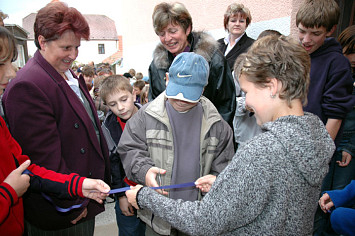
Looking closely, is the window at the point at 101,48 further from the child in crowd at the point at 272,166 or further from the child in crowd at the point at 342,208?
the child in crowd at the point at 272,166

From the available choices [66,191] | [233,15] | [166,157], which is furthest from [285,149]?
[233,15]

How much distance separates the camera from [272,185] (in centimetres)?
107

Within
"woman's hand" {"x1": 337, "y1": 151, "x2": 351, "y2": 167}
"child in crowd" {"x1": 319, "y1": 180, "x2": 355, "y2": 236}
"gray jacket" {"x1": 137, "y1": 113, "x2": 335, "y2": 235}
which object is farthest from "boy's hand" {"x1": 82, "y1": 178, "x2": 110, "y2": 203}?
"woman's hand" {"x1": 337, "y1": 151, "x2": 351, "y2": 167}

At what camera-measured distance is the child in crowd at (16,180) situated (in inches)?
54.2

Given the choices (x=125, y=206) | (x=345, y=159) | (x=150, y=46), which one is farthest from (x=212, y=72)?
(x=150, y=46)

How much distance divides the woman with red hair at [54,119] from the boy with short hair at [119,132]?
0.30 m

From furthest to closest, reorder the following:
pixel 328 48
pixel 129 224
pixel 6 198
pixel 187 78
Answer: pixel 328 48, pixel 129 224, pixel 187 78, pixel 6 198

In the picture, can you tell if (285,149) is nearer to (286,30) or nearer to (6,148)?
(6,148)

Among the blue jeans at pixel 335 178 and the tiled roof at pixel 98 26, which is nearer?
the blue jeans at pixel 335 178

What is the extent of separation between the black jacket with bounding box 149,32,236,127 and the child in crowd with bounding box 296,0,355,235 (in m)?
0.78

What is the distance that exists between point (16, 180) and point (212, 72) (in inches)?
73.8

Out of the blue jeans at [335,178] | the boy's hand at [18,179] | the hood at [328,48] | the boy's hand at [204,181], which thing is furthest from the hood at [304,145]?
the blue jeans at [335,178]

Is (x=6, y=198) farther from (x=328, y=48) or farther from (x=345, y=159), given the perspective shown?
(x=345, y=159)

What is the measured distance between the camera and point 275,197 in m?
1.08
